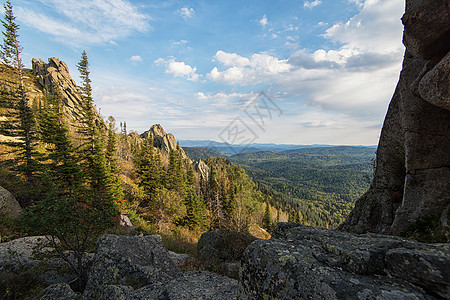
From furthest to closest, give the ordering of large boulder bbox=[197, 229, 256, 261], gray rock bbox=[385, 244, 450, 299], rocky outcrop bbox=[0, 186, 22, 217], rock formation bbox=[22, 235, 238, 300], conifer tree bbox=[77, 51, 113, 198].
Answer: conifer tree bbox=[77, 51, 113, 198] → rocky outcrop bbox=[0, 186, 22, 217] → large boulder bbox=[197, 229, 256, 261] → rock formation bbox=[22, 235, 238, 300] → gray rock bbox=[385, 244, 450, 299]

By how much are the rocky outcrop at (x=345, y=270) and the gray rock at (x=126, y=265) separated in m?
5.99

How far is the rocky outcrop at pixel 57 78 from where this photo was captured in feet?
301

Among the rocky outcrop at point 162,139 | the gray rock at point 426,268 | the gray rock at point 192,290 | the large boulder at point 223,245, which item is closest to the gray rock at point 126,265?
the gray rock at point 192,290

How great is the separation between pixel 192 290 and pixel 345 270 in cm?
615

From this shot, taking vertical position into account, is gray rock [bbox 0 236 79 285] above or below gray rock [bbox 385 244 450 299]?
below

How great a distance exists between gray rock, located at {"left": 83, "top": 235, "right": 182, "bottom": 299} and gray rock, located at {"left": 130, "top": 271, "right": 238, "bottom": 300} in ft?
2.78

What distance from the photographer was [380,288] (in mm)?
2654

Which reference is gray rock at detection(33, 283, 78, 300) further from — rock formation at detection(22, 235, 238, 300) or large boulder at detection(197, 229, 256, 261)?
large boulder at detection(197, 229, 256, 261)

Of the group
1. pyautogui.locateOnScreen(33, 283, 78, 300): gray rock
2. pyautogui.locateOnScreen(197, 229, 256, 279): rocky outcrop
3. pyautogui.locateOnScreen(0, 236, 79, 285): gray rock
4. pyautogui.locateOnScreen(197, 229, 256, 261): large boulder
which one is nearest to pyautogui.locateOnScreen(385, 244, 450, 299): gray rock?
pyautogui.locateOnScreen(33, 283, 78, 300): gray rock

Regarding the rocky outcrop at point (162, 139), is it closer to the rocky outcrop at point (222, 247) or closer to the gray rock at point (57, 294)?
the rocky outcrop at point (222, 247)

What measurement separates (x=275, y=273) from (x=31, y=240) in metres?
16.5

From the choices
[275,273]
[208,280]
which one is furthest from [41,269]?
[275,273]

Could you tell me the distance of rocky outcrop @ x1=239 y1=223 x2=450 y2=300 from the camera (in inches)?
99.3

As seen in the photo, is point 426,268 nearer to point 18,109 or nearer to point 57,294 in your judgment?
point 57,294
